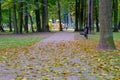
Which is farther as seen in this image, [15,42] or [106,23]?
[15,42]

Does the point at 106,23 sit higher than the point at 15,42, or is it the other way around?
the point at 106,23

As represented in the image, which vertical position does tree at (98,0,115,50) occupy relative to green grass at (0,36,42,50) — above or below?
above

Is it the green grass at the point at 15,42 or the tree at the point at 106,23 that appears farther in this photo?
the green grass at the point at 15,42

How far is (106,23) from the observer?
50.5 feet

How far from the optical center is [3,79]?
798 centimetres

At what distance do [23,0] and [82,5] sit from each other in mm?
14806

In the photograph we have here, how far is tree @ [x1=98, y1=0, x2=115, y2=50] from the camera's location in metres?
15.2

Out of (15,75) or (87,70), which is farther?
(87,70)

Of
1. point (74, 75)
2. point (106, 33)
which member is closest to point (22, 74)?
point (74, 75)

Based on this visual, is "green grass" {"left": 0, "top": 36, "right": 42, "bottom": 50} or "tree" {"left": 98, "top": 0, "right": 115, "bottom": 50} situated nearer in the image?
"tree" {"left": 98, "top": 0, "right": 115, "bottom": 50}

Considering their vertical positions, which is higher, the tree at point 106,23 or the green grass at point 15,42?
the tree at point 106,23

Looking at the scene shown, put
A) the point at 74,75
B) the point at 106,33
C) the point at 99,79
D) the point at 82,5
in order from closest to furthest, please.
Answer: the point at 99,79
the point at 74,75
the point at 106,33
the point at 82,5

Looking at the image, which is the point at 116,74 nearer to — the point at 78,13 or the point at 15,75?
the point at 15,75

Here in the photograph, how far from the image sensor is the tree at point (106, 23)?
15.2 metres
